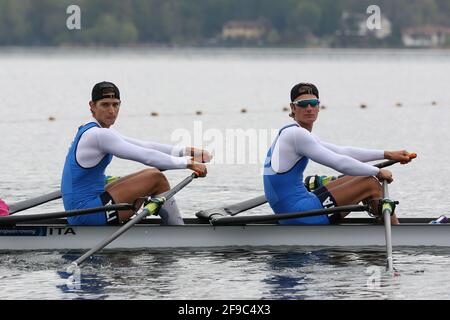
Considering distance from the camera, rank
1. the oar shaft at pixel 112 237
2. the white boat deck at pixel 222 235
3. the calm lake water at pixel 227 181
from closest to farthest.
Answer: the calm lake water at pixel 227 181 < the oar shaft at pixel 112 237 < the white boat deck at pixel 222 235

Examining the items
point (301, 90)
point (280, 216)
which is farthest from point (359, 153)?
point (280, 216)

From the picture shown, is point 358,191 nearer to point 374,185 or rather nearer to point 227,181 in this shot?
point 374,185

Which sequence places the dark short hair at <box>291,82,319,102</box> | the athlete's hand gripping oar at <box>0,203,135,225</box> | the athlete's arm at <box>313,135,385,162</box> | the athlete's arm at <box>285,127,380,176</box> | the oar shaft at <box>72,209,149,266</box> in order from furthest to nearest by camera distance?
the athlete's arm at <box>313,135,385,162</box> → the dark short hair at <box>291,82,319,102</box> → the athlete's arm at <box>285,127,380,176</box> → the athlete's hand gripping oar at <box>0,203,135,225</box> → the oar shaft at <box>72,209,149,266</box>

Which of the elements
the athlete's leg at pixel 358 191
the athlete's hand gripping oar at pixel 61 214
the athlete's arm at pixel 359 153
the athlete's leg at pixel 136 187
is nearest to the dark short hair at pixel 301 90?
the athlete's arm at pixel 359 153

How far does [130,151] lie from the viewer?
650 inches

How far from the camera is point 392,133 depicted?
45156 mm

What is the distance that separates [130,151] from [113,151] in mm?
227

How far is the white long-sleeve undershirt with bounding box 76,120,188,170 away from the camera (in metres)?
16.4

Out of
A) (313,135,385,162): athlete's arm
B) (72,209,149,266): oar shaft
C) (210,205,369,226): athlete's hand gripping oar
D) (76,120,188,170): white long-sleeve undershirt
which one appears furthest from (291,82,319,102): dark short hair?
(72,209,149,266): oar shaft

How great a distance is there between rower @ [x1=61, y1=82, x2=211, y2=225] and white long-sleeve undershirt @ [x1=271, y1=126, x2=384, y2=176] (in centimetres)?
109

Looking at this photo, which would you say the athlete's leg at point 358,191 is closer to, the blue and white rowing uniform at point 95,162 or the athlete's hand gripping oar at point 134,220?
the blue and white rowing uniform at point 95,162

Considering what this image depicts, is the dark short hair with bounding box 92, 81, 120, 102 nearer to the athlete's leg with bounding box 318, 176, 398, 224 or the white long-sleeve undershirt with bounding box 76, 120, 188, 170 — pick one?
the white long-sleeve undershirt with bounding box 76, 120, 188, 170

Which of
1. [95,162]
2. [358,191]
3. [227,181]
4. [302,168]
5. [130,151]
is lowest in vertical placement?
[227,181]

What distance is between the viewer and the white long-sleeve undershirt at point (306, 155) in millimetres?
16500
